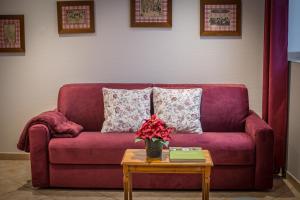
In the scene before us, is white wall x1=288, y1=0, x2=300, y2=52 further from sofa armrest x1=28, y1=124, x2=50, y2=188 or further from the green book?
sofa armrest x1=28, y1=124, x2=50, y2=188

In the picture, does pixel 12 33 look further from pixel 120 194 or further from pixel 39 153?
pixel 120 194

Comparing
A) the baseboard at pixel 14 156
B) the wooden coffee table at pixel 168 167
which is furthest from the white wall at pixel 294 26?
the baseboard at pixel 14 156

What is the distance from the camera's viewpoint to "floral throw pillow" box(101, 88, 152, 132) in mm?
4359

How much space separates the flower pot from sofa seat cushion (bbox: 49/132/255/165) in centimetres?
64

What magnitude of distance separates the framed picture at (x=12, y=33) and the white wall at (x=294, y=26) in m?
2.73

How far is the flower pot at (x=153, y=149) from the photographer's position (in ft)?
11.0

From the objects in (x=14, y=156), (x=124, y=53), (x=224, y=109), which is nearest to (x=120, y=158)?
(x=224, y=109)

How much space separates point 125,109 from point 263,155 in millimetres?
1333

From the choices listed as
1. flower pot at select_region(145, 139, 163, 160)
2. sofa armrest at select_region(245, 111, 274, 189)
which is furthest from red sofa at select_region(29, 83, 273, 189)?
flower pot at select_region(145, 139, 163, 160)

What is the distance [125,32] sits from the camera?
16.0ft

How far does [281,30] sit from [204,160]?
165cm

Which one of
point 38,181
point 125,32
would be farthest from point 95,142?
point 125,32

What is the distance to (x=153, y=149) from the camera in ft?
11.0

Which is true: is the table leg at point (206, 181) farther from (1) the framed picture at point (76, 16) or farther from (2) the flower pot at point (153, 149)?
(1) the framed picture at point (76, 16)
